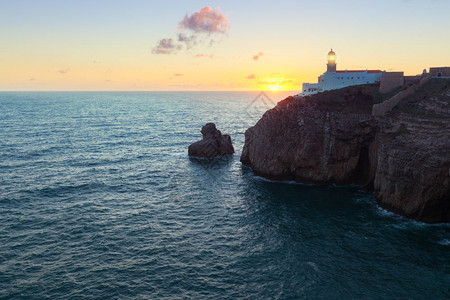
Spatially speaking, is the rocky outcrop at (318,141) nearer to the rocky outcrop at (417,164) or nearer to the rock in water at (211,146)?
the rocky outcrop at (417,164)

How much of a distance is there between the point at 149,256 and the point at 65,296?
392 inches

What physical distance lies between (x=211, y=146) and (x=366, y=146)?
129 ft

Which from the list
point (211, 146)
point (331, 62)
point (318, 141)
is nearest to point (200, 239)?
point (318, 141)

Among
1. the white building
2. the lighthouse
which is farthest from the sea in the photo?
the lighthouse

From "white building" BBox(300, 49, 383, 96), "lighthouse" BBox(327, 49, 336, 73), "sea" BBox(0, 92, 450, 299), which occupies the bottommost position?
"sea" BBox(0, 92, 450, 299)

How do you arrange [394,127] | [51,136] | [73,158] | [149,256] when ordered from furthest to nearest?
[51,136], [73,158], [394,127], [149,256]

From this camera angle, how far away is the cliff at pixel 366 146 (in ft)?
155

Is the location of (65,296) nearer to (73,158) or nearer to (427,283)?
(427,283)

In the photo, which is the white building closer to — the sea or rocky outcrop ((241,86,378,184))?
rocky outcrop ((241,86,378,184))

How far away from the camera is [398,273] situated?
35.6 m

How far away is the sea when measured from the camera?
33.5 meters

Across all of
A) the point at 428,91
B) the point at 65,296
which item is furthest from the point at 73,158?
the point at 428,91

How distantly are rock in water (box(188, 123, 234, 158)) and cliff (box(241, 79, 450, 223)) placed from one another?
415 inches

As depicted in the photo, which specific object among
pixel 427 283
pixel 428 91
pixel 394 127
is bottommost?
pixel 427 283
